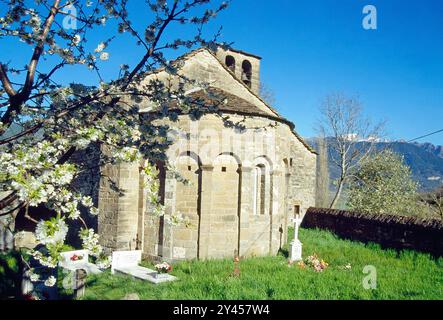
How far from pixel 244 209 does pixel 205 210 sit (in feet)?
4.84

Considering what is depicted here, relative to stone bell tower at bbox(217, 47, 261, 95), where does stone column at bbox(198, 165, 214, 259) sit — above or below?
below

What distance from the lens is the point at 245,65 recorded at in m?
20.0

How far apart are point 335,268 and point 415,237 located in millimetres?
4660

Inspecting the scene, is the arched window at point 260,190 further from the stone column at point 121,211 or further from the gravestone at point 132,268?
the gravestone at point 132,268

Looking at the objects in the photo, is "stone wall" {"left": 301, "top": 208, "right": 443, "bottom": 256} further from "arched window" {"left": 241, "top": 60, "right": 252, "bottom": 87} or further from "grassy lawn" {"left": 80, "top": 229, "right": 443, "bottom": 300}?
"arched window" {"left": 241, "top": 60, "right": 252, "bottom": 87}

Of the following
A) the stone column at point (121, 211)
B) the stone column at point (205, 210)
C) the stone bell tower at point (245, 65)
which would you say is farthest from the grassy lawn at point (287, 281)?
the stone bell tower at point (245, 65)

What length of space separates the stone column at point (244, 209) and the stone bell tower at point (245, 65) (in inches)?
334

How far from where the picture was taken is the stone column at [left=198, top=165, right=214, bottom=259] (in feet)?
37.1

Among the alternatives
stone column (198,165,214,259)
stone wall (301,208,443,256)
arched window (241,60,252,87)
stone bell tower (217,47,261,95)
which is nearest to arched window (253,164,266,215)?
stone column (198,165,214,259)

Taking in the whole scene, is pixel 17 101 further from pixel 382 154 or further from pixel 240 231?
pixel 382 154

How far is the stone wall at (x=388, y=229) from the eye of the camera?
12.8 metres

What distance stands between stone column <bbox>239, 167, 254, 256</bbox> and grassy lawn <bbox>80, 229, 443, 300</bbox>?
0.70m

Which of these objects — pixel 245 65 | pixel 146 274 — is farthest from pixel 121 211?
pixel 245 65
